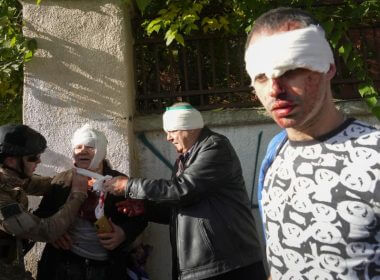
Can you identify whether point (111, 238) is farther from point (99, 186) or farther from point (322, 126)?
point (322, 126)

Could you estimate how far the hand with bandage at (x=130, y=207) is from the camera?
2.83 metres

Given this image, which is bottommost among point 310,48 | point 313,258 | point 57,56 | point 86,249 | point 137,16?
point 86,249

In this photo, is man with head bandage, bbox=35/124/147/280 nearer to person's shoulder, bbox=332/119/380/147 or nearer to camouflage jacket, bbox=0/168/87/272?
camouflage jacket, bbox=0/168/87/272

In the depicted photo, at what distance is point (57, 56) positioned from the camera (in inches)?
144

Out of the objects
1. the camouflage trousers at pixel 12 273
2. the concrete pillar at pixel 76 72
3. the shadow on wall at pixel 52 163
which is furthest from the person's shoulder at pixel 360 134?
the shadow on wall at pixel 52 163

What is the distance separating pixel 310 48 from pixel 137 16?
2.72 metres

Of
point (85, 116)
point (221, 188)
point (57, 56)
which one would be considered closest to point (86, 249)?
point (221, 188)

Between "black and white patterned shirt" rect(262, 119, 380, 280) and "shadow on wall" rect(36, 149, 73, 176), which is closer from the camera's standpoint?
"black and white patterned shirt" rect(262, 119, 380, 280)

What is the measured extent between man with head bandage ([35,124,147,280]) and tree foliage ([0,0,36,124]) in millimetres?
1011

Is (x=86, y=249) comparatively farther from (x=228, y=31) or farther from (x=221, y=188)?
(x=228, y=31)

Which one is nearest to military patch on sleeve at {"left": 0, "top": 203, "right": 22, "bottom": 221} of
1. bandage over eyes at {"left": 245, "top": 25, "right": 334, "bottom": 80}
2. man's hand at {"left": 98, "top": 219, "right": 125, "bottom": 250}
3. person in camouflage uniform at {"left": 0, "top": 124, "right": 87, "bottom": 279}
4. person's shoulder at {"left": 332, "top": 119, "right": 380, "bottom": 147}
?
person in camouflage uniform at {"left": 0, "top": 124, "right": 87, "bottom": 279}

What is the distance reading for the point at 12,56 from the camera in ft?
12.1

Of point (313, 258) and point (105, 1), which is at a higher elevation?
point (105, 1)

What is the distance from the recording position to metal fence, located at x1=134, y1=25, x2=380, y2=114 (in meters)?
3.86
